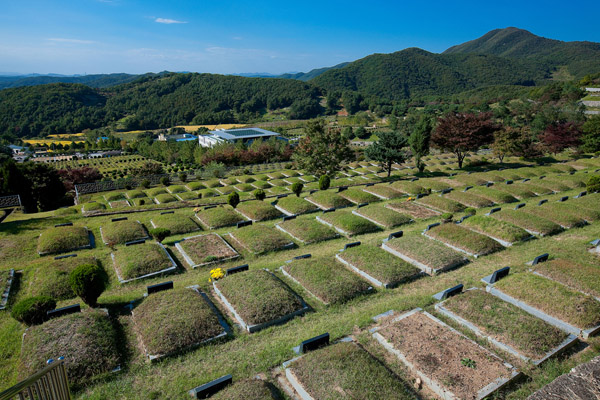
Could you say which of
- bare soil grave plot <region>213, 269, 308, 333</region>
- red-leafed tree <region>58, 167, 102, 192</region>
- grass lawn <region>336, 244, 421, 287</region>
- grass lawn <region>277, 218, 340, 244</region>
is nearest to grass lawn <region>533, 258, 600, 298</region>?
grass lawn <region>336, 244, 421, 287</region>

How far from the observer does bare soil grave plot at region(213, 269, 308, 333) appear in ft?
29.6

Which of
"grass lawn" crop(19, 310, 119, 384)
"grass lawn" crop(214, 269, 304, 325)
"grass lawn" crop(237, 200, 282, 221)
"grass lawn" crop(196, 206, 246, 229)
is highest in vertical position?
"grass lawn" crop(214, 269, 304, 325)

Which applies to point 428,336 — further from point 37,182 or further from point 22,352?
point 37,182

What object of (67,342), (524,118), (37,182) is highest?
(524,118)

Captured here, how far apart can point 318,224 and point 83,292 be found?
10.5 metres

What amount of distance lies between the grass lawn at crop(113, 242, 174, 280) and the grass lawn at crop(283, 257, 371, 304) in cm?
495

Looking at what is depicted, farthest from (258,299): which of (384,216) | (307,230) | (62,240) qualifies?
(62,240)

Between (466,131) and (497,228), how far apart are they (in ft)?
66.5

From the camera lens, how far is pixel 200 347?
8.09m

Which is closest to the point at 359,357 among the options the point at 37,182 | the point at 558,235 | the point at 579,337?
the point at 579,337

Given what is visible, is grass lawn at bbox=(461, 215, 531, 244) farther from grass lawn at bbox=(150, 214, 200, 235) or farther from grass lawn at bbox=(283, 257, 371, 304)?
grass lawn at bbox=(150, 214, 200, 235)

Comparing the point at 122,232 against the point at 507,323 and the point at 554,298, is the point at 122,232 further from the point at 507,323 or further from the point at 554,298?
the point at 554,298

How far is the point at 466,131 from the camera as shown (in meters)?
32.2

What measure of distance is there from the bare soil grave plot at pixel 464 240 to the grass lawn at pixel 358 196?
6.65 m
